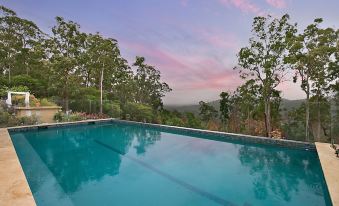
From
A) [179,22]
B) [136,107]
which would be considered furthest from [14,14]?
[179,22]

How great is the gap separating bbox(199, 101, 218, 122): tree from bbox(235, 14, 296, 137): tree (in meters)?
13.8

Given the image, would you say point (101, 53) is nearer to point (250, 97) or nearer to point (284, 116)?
point (250, 97)

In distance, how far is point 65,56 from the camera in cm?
2195

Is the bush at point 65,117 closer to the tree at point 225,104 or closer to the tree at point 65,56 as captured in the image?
the tree at point 65,56

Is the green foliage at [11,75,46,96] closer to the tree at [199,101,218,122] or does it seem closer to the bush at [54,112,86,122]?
the bush at [54,112,86,122]

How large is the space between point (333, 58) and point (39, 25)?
26153 mm

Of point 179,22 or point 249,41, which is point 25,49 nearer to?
point 179,22

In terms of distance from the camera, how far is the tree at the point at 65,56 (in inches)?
749

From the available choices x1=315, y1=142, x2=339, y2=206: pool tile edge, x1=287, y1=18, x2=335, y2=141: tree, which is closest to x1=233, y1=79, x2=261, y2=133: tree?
x1=287, y1=18, x2=335, y2=141: tree

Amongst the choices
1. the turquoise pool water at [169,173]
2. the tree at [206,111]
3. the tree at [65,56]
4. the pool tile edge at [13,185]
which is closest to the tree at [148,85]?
the tree at [206,111]

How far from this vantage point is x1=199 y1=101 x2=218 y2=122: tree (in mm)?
27459

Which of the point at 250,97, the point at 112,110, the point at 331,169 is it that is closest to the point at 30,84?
the point at 112,110

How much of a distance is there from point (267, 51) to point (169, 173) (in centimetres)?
1001

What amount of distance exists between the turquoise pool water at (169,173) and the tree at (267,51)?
5.54 meters
